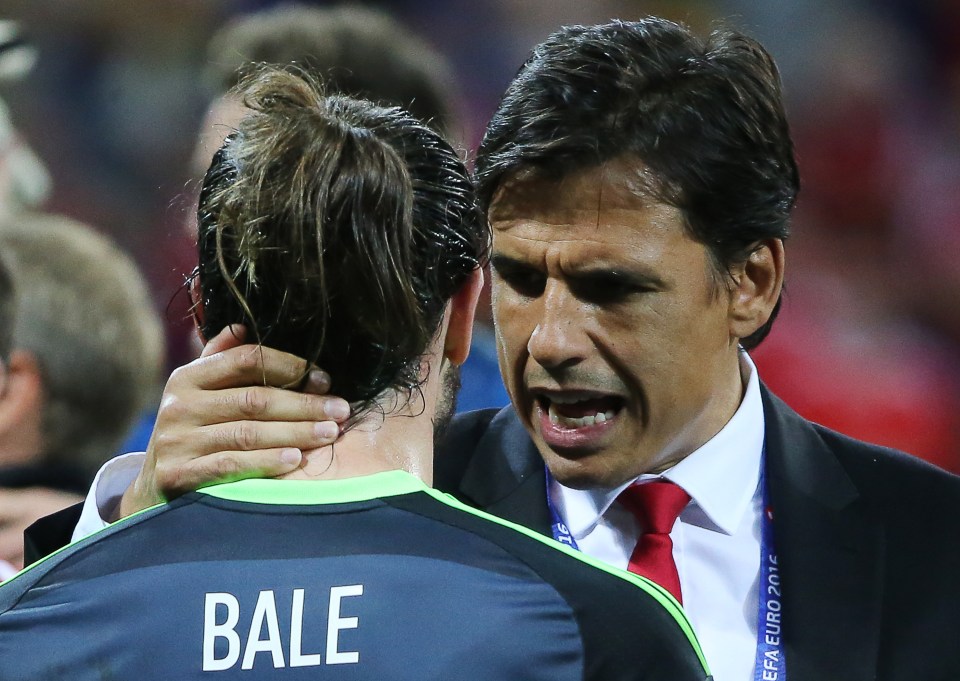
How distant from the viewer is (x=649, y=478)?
2.12 m

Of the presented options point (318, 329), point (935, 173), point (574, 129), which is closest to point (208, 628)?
point (318, 329)

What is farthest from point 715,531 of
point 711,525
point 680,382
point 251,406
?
point 251,406

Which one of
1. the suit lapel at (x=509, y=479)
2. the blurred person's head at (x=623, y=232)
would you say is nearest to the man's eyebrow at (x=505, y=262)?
the blurred person's head at (x=623, y=232)

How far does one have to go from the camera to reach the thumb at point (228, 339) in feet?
4.70

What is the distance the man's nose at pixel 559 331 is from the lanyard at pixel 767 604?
1.00 ft

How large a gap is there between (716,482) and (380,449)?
0.88m

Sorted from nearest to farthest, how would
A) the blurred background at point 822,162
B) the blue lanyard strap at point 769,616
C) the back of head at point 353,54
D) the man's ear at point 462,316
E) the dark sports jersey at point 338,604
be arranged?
the dark sports jersey at point 338,604 → the man's ear at point 462,316 → the blue lanyard strap at point 769,616 → the back of head at point 353,54 → the blurred background at point 822,162

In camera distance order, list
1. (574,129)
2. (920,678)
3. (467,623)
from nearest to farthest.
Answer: (467,623) < (920,678) < (574,129)

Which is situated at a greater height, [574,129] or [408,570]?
[574,129]

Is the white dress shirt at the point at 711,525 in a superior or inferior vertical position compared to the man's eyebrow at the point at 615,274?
inferior

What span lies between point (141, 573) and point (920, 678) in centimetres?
126

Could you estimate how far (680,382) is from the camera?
82.3 inches

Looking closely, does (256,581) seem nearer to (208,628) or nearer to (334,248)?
(208,628)

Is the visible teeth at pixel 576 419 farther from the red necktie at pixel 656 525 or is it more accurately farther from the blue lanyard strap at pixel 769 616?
the blue lanyard strap at pixel 769 616
